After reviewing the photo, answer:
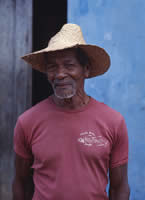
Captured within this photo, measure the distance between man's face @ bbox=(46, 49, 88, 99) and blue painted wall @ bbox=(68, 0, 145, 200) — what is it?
92 cm

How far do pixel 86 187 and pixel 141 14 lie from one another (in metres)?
1.83

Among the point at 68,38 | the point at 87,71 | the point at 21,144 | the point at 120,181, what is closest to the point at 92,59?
the point at 87,71

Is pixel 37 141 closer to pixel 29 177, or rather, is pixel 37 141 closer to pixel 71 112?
pixel 71 112

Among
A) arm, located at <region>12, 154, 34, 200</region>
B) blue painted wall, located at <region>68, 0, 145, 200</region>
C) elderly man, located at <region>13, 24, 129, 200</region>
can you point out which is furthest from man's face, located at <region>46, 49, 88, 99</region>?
blue painted wall, located at <region>68, 0, 145, 200</region>

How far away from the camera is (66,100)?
5.71 feet

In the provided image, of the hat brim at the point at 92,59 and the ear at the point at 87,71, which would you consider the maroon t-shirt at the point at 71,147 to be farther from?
the hat brim at the point at 92,59

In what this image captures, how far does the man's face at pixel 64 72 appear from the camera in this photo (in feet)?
5.40

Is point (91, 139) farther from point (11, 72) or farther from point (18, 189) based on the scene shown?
point (11, 72)

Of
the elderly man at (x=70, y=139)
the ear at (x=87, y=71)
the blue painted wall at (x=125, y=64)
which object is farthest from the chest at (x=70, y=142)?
the blue painted wall at (x=125, y=64)

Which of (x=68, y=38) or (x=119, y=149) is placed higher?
(x=68, y=38)

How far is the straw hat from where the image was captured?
165cm

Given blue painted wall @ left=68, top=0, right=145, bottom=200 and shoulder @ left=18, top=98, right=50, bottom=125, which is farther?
blue painted wall @ left=68, top=0, right=145, bottom=200

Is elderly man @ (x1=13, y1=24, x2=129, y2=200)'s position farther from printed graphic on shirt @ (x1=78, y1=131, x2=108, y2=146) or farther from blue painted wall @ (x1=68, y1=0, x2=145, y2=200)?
blue painted wall @ (x1=68, y1=0, x2=145, y2=200)

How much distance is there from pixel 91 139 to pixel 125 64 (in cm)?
119
